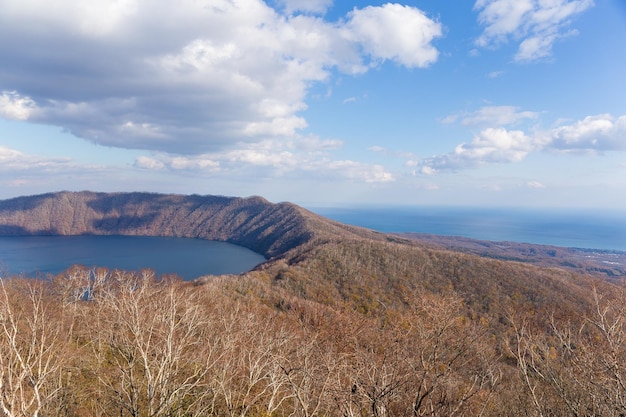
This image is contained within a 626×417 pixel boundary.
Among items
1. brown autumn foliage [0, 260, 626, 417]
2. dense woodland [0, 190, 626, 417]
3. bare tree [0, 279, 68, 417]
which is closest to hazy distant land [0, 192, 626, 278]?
dense woodland [0, 190, 626, 417]

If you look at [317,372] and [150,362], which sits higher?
[150,362]

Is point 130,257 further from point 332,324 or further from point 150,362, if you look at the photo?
point 150,362

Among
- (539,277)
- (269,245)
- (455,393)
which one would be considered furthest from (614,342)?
(269,245)

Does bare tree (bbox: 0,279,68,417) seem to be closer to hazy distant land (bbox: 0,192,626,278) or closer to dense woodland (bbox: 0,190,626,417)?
dense woodland (bbox: 0,190,626,417)

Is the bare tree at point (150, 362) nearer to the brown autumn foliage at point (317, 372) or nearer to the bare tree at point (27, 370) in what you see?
the brown autumn foliage at point (317, 372)

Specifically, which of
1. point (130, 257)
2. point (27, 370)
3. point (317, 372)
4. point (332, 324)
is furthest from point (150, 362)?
point (130, 257)

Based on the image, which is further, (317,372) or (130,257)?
(130,257)

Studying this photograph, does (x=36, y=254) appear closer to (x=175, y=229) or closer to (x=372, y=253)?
(x=175, y=229)
